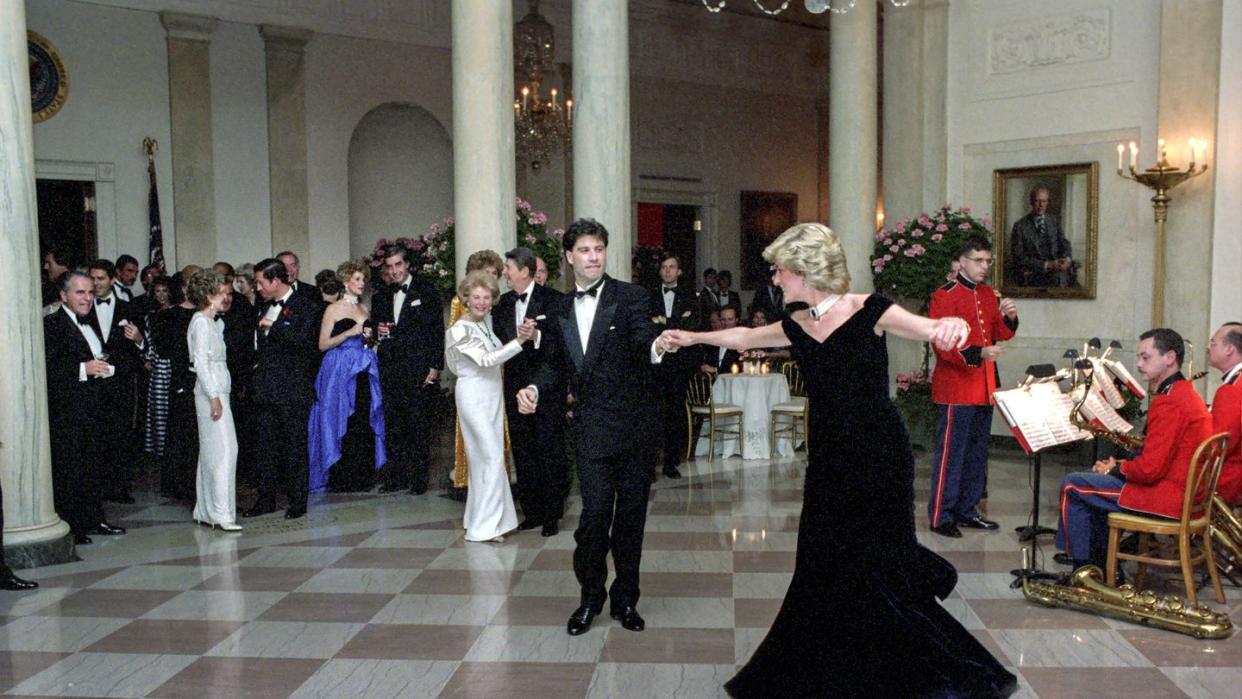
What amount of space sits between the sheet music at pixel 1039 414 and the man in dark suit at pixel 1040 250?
514 centimetres

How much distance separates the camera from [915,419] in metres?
10.4

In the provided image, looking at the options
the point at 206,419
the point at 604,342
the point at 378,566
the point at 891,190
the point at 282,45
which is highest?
the point at 282,45

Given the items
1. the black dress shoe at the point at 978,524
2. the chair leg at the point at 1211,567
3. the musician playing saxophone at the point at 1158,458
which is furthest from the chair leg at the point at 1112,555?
the black dress shoe at the point at 978,524

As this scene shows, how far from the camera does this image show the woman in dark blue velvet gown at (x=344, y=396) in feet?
28.4

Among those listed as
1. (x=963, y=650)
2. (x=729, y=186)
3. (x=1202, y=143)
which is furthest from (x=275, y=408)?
(x=729, y=186)

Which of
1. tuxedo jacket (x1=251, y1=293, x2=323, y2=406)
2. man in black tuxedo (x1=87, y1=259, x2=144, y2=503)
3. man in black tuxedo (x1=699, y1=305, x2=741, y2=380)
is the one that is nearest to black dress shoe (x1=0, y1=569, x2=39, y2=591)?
man in black tuxedo (x1=87, y1=259, x2=144, y2=503)

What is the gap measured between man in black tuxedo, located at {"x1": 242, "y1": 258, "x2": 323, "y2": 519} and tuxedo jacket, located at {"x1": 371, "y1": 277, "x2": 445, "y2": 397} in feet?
2.42

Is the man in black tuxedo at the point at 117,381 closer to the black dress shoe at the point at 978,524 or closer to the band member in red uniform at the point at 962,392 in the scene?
the band member in red uniform at the point at 962,392

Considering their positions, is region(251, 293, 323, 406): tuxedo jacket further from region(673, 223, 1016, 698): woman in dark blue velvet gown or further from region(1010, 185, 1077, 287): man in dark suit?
region(1010, 185, 1077, 287): man in dark suit

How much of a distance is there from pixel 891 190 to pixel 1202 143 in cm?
298

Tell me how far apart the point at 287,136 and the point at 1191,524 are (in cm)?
1083

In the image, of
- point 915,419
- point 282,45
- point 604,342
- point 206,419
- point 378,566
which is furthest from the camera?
point 282,45

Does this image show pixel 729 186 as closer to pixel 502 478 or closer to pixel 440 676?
pixel 502 478

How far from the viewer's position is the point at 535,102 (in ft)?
44.2
